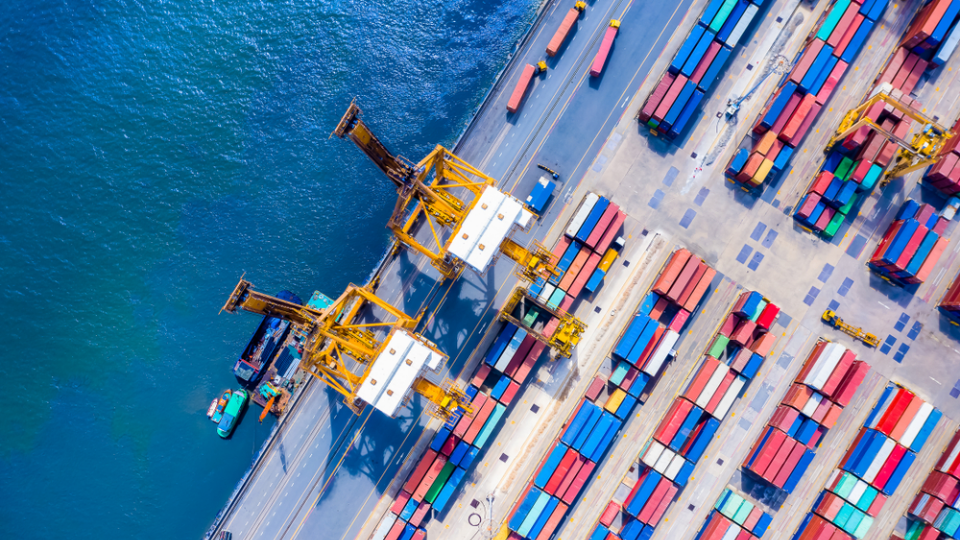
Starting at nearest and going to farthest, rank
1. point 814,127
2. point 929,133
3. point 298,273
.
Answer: point 929,133 → point 814,127 → point 298,273

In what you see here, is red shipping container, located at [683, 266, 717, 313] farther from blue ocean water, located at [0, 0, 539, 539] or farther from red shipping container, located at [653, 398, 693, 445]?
blue ocean water, located at [0, 0, 539, 539]

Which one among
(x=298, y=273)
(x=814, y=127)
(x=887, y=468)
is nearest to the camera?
(x=887, y=468)

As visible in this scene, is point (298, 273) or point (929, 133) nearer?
point (929, 133)

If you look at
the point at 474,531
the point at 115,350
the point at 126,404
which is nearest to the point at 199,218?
the point at 115,350

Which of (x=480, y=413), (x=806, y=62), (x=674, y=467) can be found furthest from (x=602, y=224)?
(x=806, y=62)

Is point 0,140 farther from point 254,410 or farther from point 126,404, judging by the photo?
point 254,410

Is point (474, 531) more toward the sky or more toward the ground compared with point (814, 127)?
more toward the ground

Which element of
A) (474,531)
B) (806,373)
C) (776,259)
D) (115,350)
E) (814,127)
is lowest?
(115,350)

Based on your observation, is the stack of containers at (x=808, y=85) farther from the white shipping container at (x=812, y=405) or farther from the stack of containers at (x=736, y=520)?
the stack of containers at (x=736, y=520)
